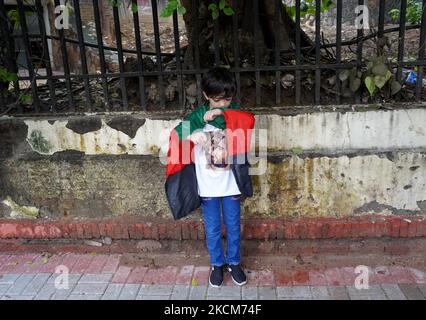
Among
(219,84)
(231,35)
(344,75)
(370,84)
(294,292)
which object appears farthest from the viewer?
(231,35)

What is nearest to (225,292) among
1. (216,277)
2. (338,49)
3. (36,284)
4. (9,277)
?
(216,277)

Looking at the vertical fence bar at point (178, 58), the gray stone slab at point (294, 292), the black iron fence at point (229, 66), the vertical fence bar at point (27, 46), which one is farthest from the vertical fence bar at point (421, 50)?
the vertical fence bar at point (27, 46)

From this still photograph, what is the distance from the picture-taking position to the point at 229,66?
3670 mm

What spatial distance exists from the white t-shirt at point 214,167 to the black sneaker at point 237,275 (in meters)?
0.61

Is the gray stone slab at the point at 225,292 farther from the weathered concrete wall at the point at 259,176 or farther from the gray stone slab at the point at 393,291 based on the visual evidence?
the gray stone slab at the point at 393,291

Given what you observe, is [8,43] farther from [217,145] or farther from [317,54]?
[317,54]

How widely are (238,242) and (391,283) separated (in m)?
1.16

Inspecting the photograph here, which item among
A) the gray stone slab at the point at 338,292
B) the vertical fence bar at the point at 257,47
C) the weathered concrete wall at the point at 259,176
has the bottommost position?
the gray stone slab at the point at 338,292

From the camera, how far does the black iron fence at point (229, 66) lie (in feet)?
11.3

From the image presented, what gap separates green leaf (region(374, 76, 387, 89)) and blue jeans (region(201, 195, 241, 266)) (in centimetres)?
139

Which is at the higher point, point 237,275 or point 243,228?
point 243,228

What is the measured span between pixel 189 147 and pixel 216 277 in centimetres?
102

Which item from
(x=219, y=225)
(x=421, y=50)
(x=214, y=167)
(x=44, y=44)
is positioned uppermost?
(x=44, y=44)
